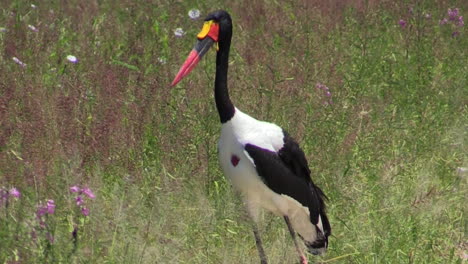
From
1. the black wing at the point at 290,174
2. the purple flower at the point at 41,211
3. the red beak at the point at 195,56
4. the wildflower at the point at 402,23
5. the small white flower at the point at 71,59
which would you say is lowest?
the wildflower at the point at 402,23

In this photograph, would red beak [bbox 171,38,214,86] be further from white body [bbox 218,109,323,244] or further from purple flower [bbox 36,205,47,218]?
purple flower [bbox 36,205,47,218]

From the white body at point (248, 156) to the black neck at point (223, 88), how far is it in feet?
0.12

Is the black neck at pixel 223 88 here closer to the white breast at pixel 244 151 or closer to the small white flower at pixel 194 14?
the white breast at pixel 244 151

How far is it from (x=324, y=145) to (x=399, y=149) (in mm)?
680

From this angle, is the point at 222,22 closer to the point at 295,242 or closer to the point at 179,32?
the point at 295,242

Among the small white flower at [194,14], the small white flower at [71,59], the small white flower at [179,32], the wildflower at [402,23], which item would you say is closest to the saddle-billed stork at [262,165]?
the small white flower at [71,59]

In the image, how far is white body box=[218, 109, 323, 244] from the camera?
5.09 metres

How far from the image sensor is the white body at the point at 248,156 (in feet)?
16.7

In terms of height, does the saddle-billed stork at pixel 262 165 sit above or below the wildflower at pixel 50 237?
below

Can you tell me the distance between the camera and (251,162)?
5.07 metres

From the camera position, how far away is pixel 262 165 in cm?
509

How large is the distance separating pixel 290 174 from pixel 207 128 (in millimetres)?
686

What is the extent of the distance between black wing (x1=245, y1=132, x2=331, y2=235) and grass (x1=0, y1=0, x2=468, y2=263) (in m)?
0.18

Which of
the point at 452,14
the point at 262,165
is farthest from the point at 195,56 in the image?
the point at 452,14
